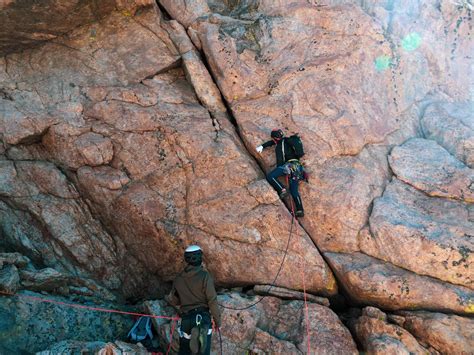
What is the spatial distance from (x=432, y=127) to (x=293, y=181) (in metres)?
A: 5.01

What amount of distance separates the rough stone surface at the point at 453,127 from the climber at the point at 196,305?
26.3 ft

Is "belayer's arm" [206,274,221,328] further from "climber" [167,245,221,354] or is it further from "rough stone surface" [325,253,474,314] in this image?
"rough stone surface" [325,253,474,314]

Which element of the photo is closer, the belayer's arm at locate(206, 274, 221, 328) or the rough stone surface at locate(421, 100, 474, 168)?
the belayer's arm at locate(206, 274, 221, 328)

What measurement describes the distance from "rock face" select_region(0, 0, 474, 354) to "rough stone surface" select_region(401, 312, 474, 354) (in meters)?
0.04

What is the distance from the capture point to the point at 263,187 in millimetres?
11094

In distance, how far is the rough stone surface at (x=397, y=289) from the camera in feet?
31.1

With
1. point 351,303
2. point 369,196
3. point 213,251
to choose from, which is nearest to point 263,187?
point 213,251

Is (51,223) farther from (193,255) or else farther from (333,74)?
(333,74)

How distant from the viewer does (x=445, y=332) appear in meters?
9.11

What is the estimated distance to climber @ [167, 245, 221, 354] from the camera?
7965 mm

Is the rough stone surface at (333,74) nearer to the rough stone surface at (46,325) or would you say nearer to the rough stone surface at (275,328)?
the rough stone surface at (275,328)

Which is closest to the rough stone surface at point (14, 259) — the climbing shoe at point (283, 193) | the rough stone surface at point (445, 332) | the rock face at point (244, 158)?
the rock face at point (244, 158)

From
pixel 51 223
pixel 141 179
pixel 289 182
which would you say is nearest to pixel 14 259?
pixel 51 223

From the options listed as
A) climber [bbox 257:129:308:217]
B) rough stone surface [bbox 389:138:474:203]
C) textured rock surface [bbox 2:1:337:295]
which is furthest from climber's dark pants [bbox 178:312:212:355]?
rough stone surface [bbox 389:138:474:203]
